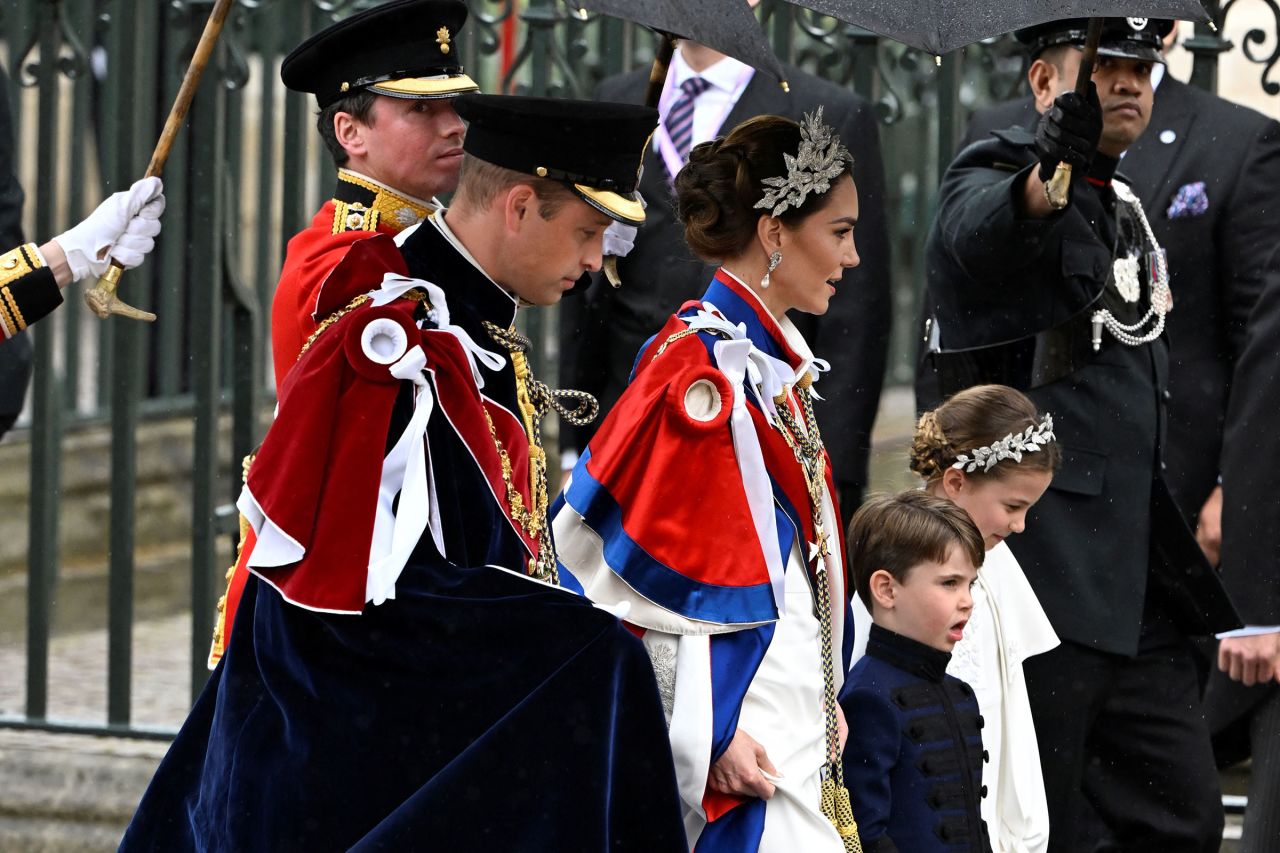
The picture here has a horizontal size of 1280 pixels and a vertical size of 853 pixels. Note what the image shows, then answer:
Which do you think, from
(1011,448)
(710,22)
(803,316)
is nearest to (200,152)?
(803,316)

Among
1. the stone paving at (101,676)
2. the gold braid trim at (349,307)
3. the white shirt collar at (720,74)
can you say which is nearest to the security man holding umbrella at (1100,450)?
the white shirt collar at (720,74)

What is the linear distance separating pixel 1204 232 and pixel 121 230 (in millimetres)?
2550

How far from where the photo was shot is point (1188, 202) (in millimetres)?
5051

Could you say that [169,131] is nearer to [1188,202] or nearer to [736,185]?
[736,185]

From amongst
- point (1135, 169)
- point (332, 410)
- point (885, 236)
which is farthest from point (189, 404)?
point (332, 410)

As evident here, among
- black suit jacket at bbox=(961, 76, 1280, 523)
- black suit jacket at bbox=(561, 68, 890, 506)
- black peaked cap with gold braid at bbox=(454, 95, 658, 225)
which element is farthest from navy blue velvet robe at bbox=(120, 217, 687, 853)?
black suit jacket at bbox=(961, 76, 1280, 523)

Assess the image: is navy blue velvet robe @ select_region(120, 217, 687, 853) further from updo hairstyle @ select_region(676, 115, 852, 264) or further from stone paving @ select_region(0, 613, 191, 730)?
stone paving @ select_region(0, 613, 191, 730)

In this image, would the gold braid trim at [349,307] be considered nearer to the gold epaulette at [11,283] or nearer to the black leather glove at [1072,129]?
the gold epaulette at [11,283]

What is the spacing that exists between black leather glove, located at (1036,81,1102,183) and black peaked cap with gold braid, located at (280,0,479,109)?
1.15 meters

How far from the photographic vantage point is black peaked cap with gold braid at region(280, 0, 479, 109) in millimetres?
3828

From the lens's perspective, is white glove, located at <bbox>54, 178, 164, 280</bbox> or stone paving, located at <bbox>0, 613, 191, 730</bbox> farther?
stone paving, located at <bbox>0, 613, 191, 730</bbox>

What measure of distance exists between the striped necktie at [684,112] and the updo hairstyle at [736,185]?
4.41 ft

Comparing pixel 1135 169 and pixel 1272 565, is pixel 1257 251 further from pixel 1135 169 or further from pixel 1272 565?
pixel 1272 565

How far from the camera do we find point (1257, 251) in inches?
197
